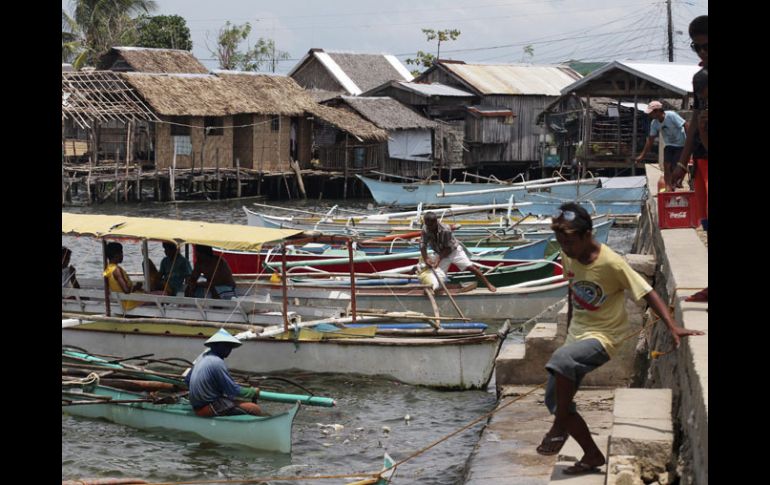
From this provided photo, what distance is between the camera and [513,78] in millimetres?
51750

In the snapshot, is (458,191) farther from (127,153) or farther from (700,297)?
(700,297)

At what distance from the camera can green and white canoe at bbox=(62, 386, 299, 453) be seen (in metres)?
10.4

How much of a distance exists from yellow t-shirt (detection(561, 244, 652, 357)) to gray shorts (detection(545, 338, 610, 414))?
0.05 meters

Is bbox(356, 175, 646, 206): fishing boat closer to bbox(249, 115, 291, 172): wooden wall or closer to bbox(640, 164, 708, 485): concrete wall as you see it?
bbox(249, 115, 291, 172): wooden wall

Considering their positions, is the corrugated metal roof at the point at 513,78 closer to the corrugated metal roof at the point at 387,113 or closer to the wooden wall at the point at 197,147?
the corrugated metal roof at the point at 387,113

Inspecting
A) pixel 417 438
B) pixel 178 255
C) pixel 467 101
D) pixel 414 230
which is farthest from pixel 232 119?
pixel 417 438

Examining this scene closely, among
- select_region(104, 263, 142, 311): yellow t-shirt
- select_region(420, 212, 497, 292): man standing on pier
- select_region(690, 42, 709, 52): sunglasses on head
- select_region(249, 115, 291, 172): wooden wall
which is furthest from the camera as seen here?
select_region(249, 115, 291, 172): wooden wall

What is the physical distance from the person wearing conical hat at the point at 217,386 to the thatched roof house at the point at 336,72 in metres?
43.1

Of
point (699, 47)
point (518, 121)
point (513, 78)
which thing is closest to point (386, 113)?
point (518, 121)

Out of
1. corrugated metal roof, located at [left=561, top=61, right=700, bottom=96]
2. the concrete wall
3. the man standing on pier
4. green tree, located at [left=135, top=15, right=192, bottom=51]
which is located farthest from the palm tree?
the concrete wall

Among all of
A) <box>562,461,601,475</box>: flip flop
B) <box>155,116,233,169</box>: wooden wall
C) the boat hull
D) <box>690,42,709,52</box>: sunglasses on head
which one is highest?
<box>155,116,233,169</box>: wooden wall

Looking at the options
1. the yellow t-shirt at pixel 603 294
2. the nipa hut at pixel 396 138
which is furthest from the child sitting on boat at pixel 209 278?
the nipa hut at pixel 396 138

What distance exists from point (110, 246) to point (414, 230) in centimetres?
948

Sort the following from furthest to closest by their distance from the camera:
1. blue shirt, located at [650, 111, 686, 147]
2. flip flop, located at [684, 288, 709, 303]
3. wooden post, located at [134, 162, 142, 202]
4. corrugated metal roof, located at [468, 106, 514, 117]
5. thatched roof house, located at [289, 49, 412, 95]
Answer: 1. thatched roof house, located at [289, 49, 412, 95]
2. corrugated metal roof, located at [468, 106, 514, 117]
3. wooden post, located at [134, 162, 142, 202]
4. blue shirt, located at [650, 111, 686, 147]
5. flip flop, located at [684, 288, 709, 303]
